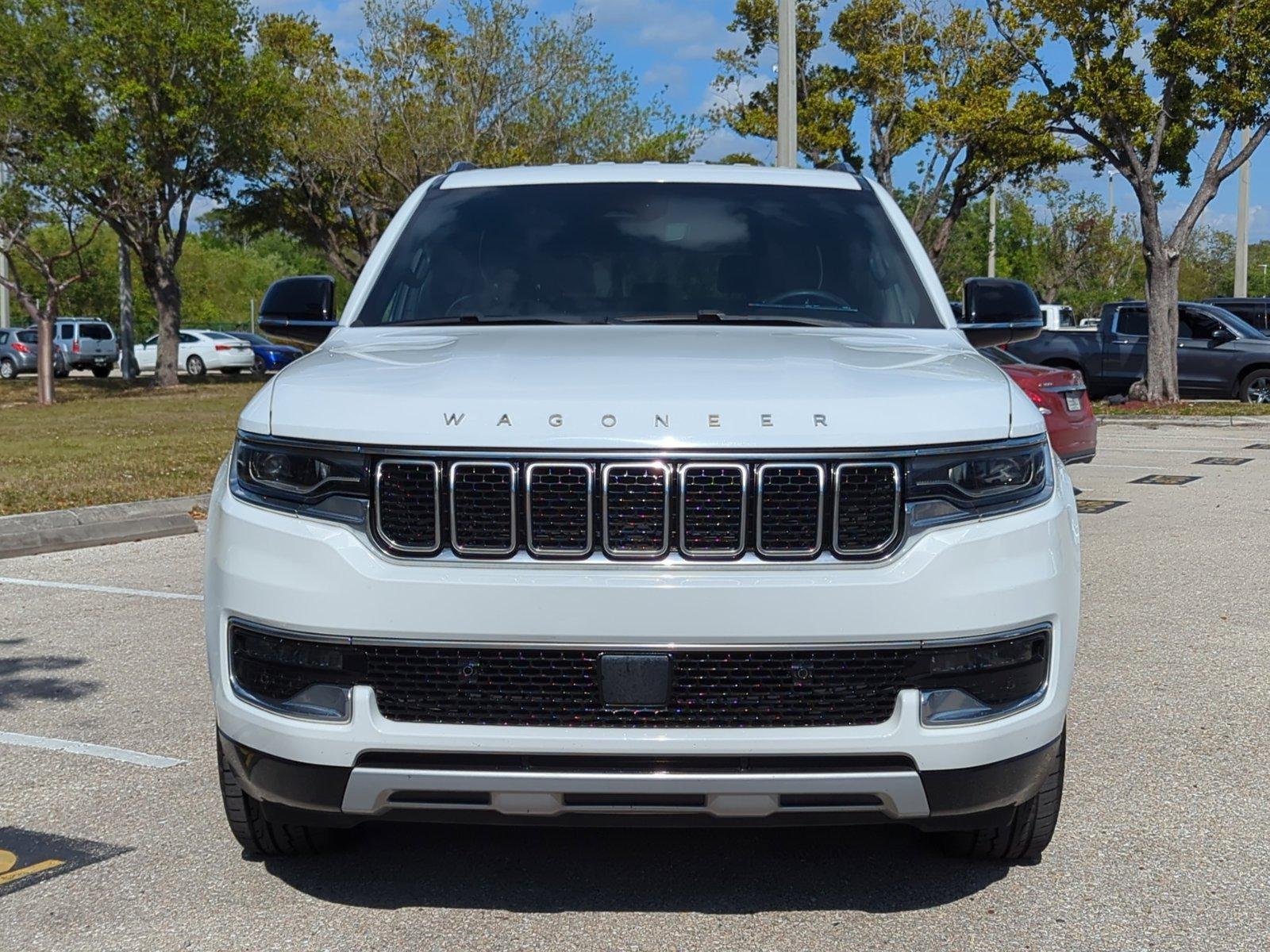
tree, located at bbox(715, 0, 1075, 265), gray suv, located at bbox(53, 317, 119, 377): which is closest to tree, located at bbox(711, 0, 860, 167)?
tree, located at bbox(715, 0, 1075, 265)

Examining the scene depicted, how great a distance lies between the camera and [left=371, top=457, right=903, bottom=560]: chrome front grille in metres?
3.21

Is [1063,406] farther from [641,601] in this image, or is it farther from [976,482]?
[641,601]

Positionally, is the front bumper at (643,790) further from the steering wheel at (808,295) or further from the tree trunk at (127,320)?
the tree trunk at (127,320)

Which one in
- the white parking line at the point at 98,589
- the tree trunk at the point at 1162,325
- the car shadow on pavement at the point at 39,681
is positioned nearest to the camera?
the car shadow on pavement at the point at 39,681

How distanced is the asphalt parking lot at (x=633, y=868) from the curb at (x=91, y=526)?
4.06 meters

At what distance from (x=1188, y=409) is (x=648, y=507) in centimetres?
2189

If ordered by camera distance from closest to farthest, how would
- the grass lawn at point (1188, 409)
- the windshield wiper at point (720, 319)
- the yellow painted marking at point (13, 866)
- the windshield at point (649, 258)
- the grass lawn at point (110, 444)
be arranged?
the yellow painted marking at point (13, 866) < the windshield wiper at point (720, 319) < the windshield at point (649, 258) < the grass lawn at point (110, 444) < the grass lawn at point (1188, 409)

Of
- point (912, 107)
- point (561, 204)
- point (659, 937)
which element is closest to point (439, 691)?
point (659, 937)

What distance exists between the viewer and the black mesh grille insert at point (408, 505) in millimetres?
3258

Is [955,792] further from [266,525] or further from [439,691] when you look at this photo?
[266,525]

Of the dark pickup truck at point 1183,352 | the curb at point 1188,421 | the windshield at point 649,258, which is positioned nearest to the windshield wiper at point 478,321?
the windshield at point 649,258

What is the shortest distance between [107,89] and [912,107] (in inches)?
→ 684

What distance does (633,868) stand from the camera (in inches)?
155

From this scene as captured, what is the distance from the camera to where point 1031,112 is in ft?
82.5
